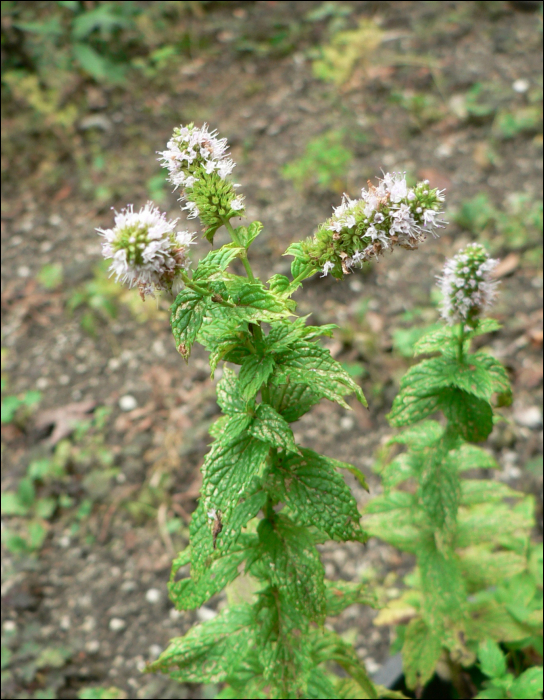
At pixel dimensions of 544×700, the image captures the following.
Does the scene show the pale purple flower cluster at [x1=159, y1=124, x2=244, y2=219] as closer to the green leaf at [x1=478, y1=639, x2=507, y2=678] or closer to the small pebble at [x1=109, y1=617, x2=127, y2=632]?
the green leaf at [x1=478, y1=639, x2=507, y2=678]

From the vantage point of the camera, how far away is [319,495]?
124 centimetres

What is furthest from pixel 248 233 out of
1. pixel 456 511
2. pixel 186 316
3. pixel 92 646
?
pixel 92 646

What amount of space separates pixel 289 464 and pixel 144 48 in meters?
4.15

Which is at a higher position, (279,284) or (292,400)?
(279,284)

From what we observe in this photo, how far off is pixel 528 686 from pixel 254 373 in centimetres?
121

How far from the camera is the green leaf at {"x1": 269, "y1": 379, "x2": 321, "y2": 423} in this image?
1308mm

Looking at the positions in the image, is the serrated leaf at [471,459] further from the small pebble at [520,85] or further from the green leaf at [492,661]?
the small pebble at [520,85]

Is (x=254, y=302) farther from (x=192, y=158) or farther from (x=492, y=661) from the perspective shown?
(x=492, y=661)

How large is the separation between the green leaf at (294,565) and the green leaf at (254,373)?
386mm

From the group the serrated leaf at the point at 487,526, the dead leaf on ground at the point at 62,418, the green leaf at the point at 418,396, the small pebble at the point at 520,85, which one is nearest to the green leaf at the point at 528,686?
the serrated leaf at the point at 487,526

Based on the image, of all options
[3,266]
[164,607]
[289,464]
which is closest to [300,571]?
[289,464]

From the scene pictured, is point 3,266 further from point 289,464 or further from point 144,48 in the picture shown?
point 289,464

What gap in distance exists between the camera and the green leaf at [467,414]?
147 cm

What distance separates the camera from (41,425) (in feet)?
9.29
